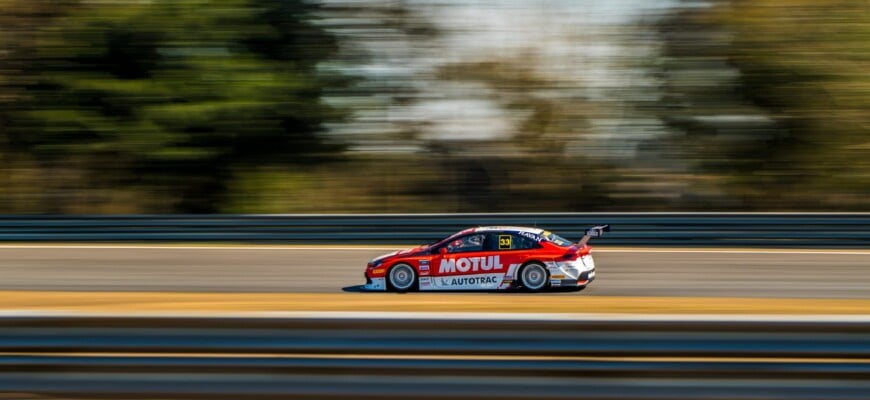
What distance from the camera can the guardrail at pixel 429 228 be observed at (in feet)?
53.1

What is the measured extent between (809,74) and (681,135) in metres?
3.21

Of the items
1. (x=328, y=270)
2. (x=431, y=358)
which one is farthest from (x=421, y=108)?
(x=431, y=358)

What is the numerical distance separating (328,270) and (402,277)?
7.13ft

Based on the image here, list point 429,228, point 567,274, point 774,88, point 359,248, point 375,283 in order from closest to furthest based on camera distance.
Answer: point 567,274
point 375,283
point 359,248
point 429,228
point 774,88

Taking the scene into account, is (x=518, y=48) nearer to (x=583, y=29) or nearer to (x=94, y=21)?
(x=583, y=29)

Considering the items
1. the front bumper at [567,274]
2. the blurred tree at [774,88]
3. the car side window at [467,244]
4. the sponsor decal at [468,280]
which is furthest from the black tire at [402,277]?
the blurred tree at [774,88]

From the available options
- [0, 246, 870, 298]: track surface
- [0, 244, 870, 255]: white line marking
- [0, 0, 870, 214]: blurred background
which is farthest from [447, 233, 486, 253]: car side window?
[0, 0, 870, 214]: blurred background

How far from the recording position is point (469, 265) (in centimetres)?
1181

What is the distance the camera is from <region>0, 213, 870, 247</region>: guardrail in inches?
637

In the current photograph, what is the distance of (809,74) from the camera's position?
2298 centimetres

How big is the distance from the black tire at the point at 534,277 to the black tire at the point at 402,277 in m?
1.27

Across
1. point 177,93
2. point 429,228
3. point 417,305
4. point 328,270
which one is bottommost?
point 417,305

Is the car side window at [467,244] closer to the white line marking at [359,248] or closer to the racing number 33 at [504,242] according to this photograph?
the racing number 33 at [504,242]

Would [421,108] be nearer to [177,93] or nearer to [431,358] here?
[177,93]
